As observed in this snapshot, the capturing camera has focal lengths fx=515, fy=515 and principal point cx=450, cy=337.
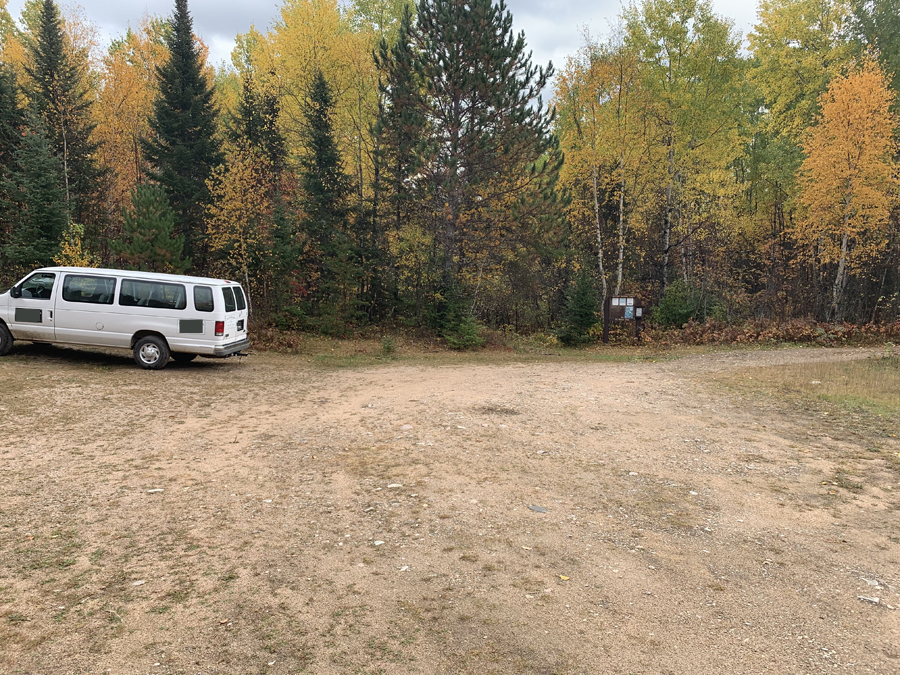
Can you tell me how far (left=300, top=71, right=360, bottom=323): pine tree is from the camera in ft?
68.8

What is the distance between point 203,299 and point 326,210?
35.9ft

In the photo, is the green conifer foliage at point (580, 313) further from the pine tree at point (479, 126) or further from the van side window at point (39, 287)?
the van side window at point (39, 287)

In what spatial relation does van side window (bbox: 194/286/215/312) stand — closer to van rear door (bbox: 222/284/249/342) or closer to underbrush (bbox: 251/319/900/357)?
van rear door (bbox: 222/284/249/342)

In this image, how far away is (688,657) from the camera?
3082mm

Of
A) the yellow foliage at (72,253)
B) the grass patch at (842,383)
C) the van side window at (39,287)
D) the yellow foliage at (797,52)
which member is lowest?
the grass patch at (842,383)

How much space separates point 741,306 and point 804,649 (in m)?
28.2

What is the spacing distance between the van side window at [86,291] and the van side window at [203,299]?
1801 millimetres

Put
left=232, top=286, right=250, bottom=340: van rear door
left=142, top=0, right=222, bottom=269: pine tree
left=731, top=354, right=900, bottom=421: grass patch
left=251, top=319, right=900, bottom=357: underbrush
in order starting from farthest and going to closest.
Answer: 1. left=142, top=0, right=222, bottom=269: pine tree
2. left=251, top=319, right=900, bottom=357: underbrush
3. left=232, top=286, right=250, bottom=340: van rear door
4. left=731, top=354, right=900, bottom=421: grass patch

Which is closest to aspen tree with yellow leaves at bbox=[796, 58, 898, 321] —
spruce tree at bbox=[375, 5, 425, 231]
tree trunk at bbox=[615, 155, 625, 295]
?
tree trunk at bbox=[615, 155, 625, 295]

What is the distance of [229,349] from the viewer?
1200 centimetres

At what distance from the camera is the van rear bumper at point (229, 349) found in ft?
38.7

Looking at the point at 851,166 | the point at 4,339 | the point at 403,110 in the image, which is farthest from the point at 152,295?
the point at 851,166

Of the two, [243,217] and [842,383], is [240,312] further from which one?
[842,383]

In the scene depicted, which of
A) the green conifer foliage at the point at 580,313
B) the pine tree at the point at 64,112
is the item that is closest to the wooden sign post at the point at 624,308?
the green conifer foliage at the point at 580,313
